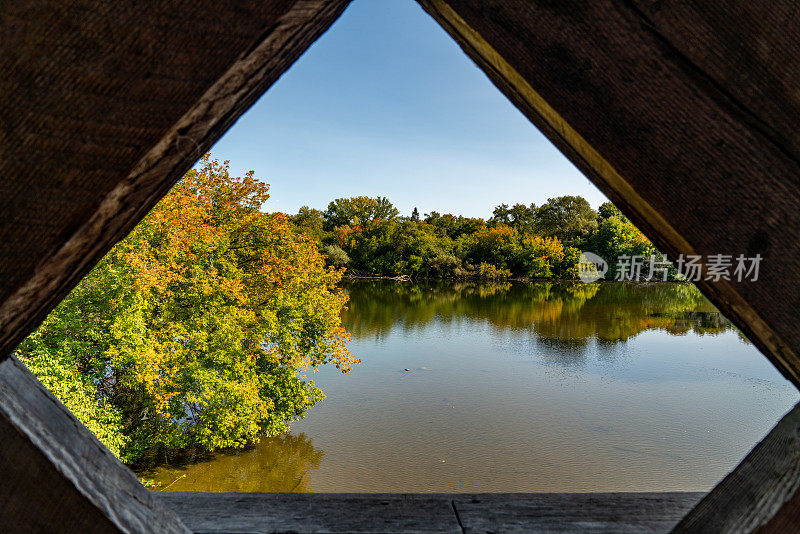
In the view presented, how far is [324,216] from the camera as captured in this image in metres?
67.5

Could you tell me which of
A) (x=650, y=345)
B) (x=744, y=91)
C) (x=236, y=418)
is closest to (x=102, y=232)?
(x=744, y=91)

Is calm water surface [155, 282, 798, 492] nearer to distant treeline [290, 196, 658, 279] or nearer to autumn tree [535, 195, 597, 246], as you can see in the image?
distant treeline [290, 196, 658, 279]

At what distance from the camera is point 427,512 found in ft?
2.82

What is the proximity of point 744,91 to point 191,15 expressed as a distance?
531 mm

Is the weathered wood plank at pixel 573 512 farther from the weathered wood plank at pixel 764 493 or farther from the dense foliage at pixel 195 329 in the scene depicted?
the dense foliage at pixel 195 329

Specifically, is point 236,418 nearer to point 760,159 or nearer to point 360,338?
point 760,159

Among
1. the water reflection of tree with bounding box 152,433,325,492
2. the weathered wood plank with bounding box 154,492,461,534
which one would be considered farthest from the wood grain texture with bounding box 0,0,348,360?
the water reflection of tree with bounding box 152,433,325,492

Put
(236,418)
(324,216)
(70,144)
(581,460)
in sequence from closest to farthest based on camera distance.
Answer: (70,144) → (236,418) → (581,460) → (324,216)

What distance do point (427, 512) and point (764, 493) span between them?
55cm

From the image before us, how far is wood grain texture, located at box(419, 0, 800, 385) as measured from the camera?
44 cm

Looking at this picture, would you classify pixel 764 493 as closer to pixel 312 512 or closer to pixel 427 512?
pixel 427 512

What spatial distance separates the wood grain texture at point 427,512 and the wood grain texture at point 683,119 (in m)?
0.53

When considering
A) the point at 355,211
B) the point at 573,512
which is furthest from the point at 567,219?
the point at 573,512

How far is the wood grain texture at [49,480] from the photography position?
1.42ft
